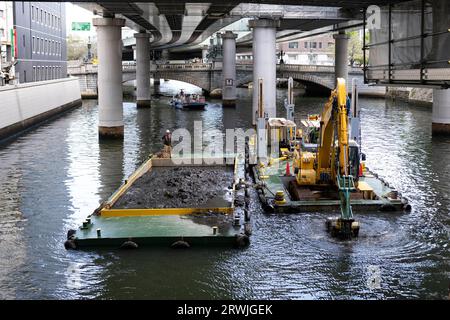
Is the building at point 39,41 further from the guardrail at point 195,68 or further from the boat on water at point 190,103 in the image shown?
the boat on water at point 190,103

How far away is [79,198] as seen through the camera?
1094 inches

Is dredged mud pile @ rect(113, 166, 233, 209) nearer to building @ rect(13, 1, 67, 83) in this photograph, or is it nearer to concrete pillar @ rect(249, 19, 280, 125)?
concrete pillar @ rect(249, 19, 280, 125)

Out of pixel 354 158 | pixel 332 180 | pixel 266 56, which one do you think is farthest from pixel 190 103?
pixel 354 158

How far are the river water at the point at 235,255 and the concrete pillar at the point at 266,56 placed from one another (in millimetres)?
16545

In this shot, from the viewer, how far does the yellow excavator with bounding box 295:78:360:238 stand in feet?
69.1

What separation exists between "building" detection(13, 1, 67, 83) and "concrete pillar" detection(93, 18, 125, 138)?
17.1 meters

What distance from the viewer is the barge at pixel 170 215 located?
20.1m

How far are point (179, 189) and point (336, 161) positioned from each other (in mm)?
6836

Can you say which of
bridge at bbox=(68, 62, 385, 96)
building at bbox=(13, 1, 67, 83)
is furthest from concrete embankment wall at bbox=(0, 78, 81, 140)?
bridge at bbox=(68, 62, 385, 96)

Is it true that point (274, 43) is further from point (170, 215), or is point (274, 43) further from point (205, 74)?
point (205, 74)

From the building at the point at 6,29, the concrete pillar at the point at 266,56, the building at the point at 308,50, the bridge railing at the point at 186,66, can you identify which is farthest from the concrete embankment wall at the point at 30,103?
the building at the point at 308,50

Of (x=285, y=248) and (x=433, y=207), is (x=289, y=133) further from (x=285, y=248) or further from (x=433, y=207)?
(x=285, y=248)
